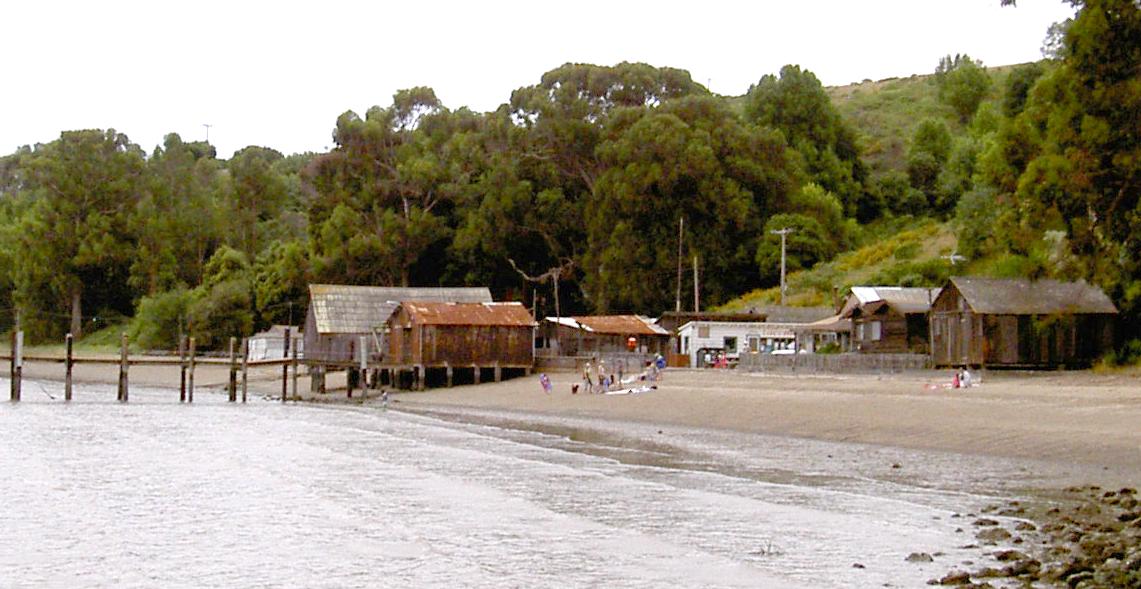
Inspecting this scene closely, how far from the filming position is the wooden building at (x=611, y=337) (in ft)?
217

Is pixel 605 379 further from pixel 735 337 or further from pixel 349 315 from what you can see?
pixel 349 315

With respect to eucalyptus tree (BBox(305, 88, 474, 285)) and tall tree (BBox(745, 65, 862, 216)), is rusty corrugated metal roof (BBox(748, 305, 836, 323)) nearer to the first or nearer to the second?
tall tree (BBox(745, 65, 862, 216))

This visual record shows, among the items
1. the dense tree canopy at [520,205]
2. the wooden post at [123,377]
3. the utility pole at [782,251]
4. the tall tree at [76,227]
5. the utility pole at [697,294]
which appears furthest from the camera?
the tall tree at [76,227]

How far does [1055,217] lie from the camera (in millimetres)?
17656

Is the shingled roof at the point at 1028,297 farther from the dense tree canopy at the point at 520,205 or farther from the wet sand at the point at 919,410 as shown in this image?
the dense tree canopy at the point at 520,205

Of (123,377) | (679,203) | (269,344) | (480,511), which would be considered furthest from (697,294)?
(480,511)

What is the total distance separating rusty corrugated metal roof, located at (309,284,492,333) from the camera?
6962cm

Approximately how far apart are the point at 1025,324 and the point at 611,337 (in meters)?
24.9

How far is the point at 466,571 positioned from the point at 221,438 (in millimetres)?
22219

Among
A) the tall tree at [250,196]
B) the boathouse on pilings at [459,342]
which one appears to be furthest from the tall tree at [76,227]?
the boathouse on pilings at [459,342]

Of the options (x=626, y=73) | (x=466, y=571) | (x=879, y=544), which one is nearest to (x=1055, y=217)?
(x=879, y=544)

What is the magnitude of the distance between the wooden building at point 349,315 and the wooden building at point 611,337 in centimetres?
827

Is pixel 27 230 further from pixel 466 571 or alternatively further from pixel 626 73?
pixel 466 571

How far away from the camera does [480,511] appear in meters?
20.7
